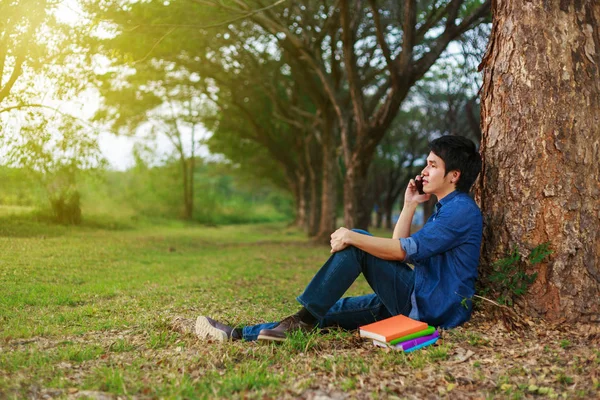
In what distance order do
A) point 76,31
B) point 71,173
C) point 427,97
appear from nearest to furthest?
point 76,31 → point 71,173 → point 427,97

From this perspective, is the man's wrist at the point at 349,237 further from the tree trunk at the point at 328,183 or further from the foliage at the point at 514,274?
the tree trunk at the point at 328,183

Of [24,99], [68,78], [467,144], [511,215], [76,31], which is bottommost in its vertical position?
[511,215]

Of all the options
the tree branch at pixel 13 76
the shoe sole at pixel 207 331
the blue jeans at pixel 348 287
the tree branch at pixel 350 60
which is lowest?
the shoe sole at pixel 207 331

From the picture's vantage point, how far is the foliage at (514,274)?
414 centimetres

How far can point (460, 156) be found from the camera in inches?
166

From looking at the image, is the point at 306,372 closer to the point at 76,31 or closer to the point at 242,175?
the point at 76,31

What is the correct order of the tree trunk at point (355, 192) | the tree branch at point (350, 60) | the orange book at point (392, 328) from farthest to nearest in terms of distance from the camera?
the tree trunk at point (355, 192), the tree branch at point (350, 60), the orange book at point (392, 328)

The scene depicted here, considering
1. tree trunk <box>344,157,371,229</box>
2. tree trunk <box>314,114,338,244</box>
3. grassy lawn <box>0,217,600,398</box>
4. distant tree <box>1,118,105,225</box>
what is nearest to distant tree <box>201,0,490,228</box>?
tree trunk <box>344,157,371,229</box>

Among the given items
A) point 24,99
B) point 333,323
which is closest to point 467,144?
point 333,323

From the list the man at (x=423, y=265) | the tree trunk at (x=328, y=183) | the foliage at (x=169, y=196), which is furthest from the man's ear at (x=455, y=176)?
the foliage at (x=169, y=196)

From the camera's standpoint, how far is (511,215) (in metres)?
4.32

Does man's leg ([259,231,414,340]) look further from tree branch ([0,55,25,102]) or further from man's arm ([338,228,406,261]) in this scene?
tree branch ([0,55,25,102])

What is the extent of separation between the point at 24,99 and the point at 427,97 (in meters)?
19.5

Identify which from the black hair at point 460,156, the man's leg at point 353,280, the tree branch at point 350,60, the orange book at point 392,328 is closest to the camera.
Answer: the orange book at point 392,328
